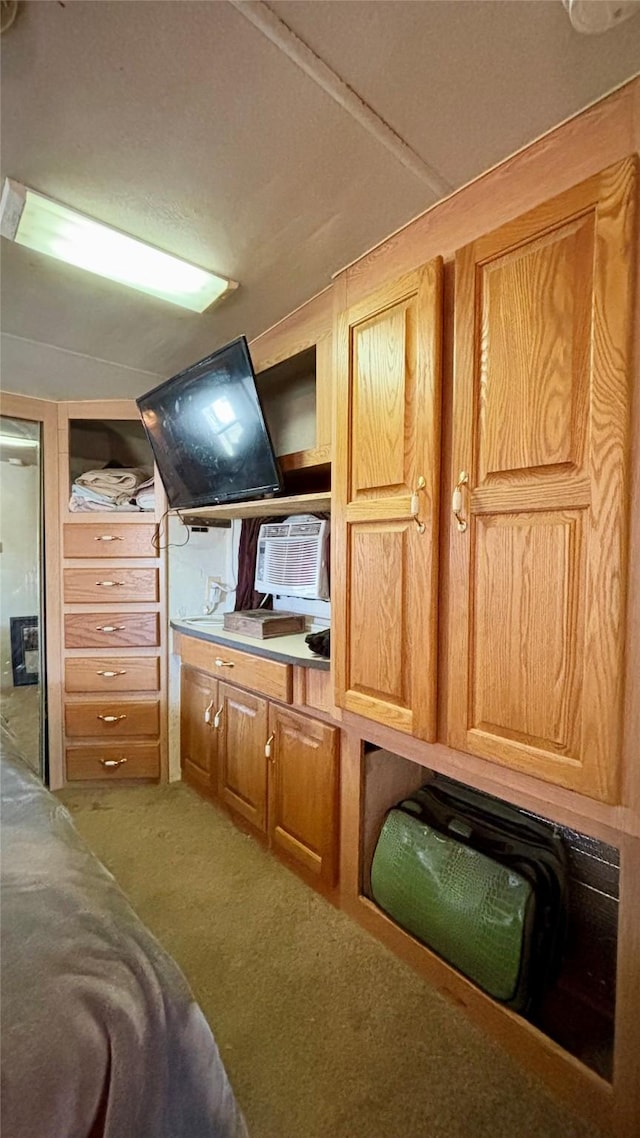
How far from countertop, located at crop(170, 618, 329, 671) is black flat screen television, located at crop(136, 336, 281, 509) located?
62 cm

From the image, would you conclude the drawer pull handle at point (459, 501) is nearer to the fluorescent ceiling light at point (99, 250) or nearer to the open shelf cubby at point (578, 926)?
the open shelf cubby at point (578, 926)

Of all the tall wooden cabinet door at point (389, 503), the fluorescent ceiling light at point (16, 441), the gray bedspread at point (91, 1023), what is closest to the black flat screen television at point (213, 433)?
the tall wooden cabinet door at point (389, 503)

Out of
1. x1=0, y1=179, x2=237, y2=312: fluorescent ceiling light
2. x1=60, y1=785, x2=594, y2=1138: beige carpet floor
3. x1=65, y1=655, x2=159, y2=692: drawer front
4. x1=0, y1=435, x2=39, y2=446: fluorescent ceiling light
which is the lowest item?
x1=60, y1=785, x2=594, y2=1138: beige carpet floor

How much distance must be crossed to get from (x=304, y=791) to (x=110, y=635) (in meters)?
1.44

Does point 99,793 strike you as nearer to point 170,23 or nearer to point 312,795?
point 312,795

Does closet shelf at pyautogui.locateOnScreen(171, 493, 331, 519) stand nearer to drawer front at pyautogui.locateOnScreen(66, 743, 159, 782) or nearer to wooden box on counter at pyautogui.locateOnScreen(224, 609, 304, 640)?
wooden box on counter at pyautogui.locateOnScreen(224, 609, 304, 640)

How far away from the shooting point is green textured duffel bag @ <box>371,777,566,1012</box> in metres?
1.23

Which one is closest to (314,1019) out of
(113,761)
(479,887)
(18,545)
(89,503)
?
(479,887)

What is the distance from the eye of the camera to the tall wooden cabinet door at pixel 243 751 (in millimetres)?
1955

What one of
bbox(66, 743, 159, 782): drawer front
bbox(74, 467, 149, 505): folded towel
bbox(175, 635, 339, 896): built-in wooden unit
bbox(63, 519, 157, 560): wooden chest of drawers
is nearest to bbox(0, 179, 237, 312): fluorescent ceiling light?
bbox(74, 467, 149, 505): folded towel

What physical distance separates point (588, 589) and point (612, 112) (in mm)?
959

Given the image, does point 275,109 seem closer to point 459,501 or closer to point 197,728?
point 459,501

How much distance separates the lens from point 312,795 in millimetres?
1713

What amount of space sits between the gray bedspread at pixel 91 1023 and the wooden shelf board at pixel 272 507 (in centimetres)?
131
